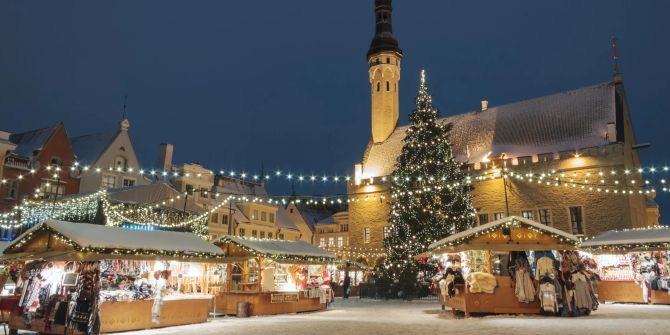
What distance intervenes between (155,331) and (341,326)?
466 cm

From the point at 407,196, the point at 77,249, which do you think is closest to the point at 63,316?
the point at 77,249

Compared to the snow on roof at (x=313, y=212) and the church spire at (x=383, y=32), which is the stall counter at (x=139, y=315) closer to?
the church spire at (x=383, y=32)

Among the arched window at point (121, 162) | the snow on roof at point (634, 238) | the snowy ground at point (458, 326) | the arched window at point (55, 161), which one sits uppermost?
the arched window at point (121, 162)

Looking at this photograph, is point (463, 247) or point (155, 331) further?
point (463, 247)

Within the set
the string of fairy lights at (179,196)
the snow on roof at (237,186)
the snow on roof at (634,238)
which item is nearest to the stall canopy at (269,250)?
the string of fairy lights at (179,196)

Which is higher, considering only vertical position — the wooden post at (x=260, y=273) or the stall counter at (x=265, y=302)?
the wooden post at (x=260, y=273)

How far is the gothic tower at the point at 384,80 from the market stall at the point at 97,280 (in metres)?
27.9

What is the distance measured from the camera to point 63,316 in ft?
37.2

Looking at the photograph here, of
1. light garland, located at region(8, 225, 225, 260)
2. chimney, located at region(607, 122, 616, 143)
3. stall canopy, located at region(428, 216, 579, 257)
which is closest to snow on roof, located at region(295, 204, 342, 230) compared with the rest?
chimney, located at region(607, 122, 616, 143)

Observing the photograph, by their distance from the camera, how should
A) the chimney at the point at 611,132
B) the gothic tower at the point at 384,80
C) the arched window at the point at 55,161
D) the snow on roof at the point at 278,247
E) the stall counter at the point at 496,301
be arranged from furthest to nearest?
1. the gothic tower at the point at 384,80
2. the arched window at the point at 55,161
3. the chimney at the point at 611,132
4. the snow on roof at the point at 278,247
5. the stall counter at the point at 496,301

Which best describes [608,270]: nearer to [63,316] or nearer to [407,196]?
[407,196]

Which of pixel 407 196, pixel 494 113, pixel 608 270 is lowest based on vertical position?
pixel 608 270

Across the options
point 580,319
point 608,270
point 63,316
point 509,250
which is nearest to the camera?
point 63,316

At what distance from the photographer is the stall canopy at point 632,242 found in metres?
19.5
